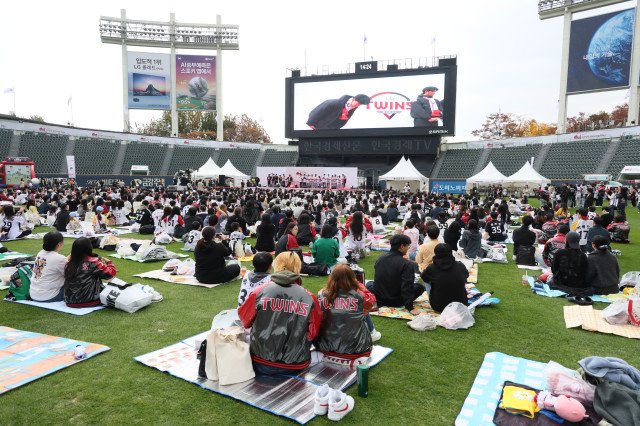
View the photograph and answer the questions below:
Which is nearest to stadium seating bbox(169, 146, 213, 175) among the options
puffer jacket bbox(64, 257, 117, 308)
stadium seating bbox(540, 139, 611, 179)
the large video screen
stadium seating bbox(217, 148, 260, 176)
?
stadium seating bbox(217, 148, 260, 176)

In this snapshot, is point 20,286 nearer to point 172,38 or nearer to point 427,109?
point 427,109

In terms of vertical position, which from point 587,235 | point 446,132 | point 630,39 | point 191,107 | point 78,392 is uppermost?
point 630,39

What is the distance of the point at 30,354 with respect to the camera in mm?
4641

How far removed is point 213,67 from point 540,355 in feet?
146

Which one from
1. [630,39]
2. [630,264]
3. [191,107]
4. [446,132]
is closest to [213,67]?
[191,107]

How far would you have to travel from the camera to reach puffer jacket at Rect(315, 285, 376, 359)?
4246mm

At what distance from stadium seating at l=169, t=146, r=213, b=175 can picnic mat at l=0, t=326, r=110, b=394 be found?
39808 millimetres

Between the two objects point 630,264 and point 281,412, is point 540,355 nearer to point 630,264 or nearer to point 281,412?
point 281,412

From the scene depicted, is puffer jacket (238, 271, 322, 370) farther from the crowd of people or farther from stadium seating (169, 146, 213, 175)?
stadium seating (169, 146, 213, 175)

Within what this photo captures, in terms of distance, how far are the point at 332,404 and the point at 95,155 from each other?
140 ft

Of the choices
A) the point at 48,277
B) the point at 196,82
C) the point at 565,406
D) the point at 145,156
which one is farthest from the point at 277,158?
the point at 565,406

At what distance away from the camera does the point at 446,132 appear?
3566cm

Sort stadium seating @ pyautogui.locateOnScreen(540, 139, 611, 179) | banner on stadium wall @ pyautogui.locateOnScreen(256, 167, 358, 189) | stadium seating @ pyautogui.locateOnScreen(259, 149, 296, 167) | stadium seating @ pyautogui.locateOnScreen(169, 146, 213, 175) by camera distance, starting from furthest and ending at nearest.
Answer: stadium seating @ pyautogui.locateOnScreen(259, 149, 296, 167) → stadium seating @ pyautogui.locateOnScreen(169, 146, 213, 175) → banner on stadium wall @ pyautogui.locateOnScreen(256, 167, 358, 189) → stadium seating @ pyautogui.locateOnScreen(540, 139, 611, 179)

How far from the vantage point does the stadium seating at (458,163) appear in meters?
38.1
